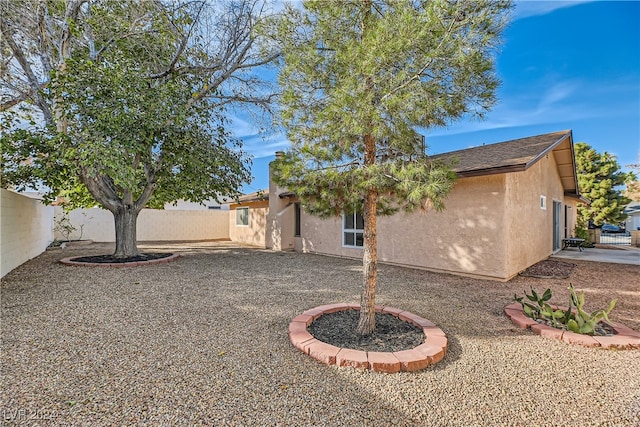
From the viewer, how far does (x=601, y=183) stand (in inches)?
862

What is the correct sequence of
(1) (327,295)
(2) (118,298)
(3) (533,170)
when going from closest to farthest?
(2) (118,298) → (1) (327,295) → (3) (533,170)

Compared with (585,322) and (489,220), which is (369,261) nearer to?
(585,322)

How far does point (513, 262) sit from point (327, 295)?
17.9 ft

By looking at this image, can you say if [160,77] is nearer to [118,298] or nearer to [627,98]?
[118,298]

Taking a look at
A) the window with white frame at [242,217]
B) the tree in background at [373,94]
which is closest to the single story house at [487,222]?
the tree in background at [373,94]

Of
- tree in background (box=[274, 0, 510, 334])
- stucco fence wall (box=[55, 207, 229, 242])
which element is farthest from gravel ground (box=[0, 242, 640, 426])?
stucco fence wall (box=[55, 207, 229, 242])

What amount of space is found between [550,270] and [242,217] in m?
16.5

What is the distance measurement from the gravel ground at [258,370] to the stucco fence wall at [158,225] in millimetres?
14041

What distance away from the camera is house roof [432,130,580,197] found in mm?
7441

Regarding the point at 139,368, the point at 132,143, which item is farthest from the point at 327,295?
the point at 132,143

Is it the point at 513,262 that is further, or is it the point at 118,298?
the point at 513,262

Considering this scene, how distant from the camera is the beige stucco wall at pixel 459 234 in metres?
7.98

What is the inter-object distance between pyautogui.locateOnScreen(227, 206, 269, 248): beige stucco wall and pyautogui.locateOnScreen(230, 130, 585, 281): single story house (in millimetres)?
4367

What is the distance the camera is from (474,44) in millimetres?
3389
